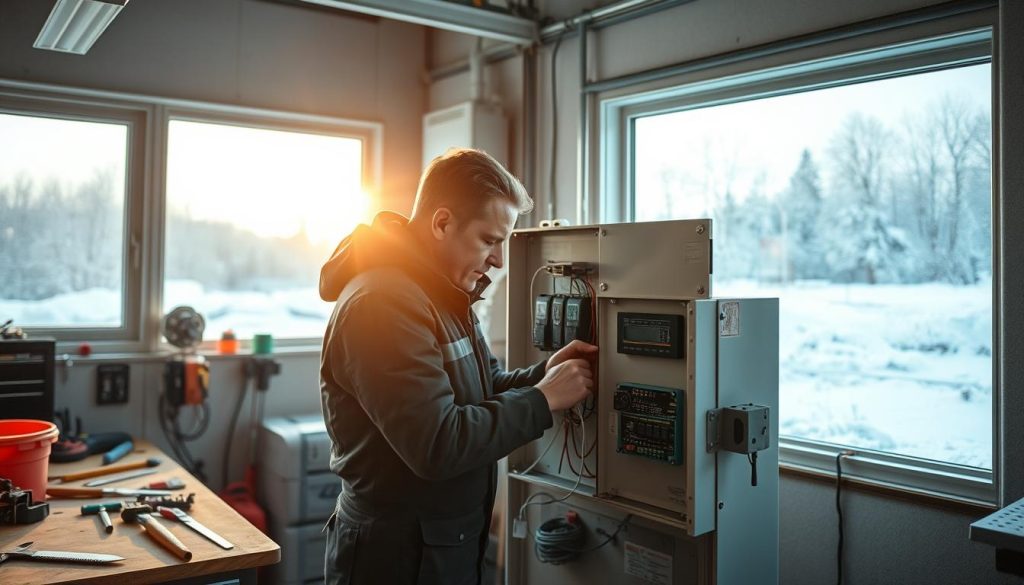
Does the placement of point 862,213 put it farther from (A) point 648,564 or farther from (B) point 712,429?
(A) point 648,564

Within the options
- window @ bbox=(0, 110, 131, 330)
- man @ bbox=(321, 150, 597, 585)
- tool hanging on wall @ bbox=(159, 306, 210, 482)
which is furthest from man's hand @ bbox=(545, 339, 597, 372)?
window @ bbox=(0, 110, 131, 330)

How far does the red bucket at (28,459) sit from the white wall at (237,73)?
113 centimetres

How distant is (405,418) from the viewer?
148 cm

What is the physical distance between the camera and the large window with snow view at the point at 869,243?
88.8 inches

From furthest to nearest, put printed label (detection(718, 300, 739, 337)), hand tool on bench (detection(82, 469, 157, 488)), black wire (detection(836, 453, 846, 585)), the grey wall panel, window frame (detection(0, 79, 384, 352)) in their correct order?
window frame (detection(0, 79, 384, 352)), the grey wall panel, hand tool on bench (detection(82, 469, 157, 488)), black wire (detection(836, 453, 846, 585)), printed label (detection(718, 300, 739, 337))

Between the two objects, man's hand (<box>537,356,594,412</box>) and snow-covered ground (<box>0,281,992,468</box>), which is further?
snow-covered ground (<box>0,281,992,468</box>)

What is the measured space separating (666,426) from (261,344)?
2.19 meters

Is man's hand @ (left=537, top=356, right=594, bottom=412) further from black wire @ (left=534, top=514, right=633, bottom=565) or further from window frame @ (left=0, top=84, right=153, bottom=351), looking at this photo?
window frame @ (left=0, top=84, right=153, bottom=351)

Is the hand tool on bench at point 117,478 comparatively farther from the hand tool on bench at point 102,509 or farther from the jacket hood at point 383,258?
A: the jacket hood at point 383,258

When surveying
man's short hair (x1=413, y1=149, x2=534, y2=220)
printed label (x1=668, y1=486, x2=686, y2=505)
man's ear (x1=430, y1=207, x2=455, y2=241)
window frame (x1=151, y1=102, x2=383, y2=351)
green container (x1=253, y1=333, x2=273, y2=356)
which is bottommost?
printed label (x1=668, y1=486, x2=686, y2=505)

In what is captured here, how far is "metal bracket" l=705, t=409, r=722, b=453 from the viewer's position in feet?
6.22

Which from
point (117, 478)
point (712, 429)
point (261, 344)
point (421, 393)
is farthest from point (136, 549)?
point (261, 344)

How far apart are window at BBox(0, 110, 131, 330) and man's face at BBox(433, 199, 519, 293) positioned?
7.36 feet

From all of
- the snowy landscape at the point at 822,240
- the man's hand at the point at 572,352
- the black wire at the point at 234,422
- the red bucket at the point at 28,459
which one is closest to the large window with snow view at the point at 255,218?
the snowy landscape at the point at 822,240
